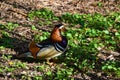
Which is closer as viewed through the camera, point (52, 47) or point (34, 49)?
point (52, 47)

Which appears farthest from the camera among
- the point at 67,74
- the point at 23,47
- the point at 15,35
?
the point at 15,35

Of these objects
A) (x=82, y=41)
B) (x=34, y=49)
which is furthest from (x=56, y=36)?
(x=82, y=41)

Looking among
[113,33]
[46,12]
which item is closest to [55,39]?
[113,33]

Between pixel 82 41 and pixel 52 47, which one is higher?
pixel 52 47

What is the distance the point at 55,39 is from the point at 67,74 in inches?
28.2

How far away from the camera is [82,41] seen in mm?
9039

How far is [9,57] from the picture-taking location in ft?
26.3

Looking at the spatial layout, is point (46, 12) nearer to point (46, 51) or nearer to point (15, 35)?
point (15, 35)

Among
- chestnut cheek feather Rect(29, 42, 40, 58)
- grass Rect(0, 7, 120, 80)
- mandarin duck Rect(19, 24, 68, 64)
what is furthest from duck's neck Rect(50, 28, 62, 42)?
grass Rect(0, 7, 120, 80)

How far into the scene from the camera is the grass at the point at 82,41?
766 centimetres

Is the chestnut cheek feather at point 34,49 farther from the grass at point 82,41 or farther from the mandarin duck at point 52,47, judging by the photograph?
the grass at point 82,41

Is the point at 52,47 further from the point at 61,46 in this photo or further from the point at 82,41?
the point at 82,41

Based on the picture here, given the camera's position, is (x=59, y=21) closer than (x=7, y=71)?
No

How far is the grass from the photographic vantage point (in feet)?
25.1
